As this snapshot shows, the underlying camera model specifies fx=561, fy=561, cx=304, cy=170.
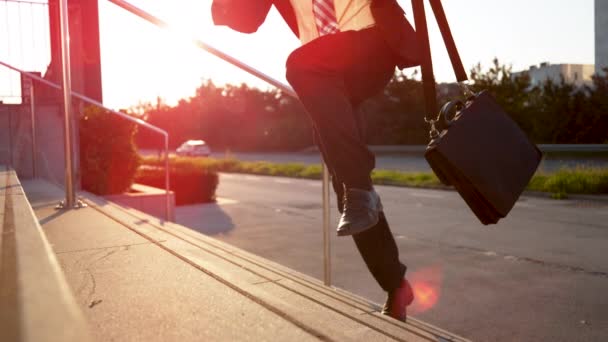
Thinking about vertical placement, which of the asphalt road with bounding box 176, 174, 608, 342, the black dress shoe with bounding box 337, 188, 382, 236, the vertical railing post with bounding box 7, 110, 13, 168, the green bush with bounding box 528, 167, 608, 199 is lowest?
the asphalt road with bounding box 176, 174, 608, 342

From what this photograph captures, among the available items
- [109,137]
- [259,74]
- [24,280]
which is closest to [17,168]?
[109,137]

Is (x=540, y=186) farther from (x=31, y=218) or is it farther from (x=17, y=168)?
(x=31, y=218)

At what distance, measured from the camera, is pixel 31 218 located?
1.83m

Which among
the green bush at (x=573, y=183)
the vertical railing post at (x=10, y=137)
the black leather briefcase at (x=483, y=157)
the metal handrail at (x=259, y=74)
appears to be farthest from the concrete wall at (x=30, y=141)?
the green bush at (x=573, y=183)

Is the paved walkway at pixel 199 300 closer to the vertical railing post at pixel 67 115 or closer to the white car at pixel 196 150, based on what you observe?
the vertical railing post at pixel 67 115

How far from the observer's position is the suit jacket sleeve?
1.86m

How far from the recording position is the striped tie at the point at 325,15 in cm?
172

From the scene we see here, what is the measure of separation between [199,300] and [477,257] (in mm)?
4065

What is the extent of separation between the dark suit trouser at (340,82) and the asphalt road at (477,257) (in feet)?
6.13

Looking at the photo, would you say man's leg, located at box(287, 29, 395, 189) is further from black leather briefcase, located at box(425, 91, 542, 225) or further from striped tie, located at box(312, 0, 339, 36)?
black leather briefcase, located at box(425, 91, 542, 225)

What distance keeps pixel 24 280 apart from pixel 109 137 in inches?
318

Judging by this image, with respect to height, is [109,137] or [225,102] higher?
[225,102]

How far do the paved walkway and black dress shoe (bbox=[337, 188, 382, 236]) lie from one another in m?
0.22

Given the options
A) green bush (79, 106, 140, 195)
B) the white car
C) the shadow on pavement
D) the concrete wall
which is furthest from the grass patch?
the white car
